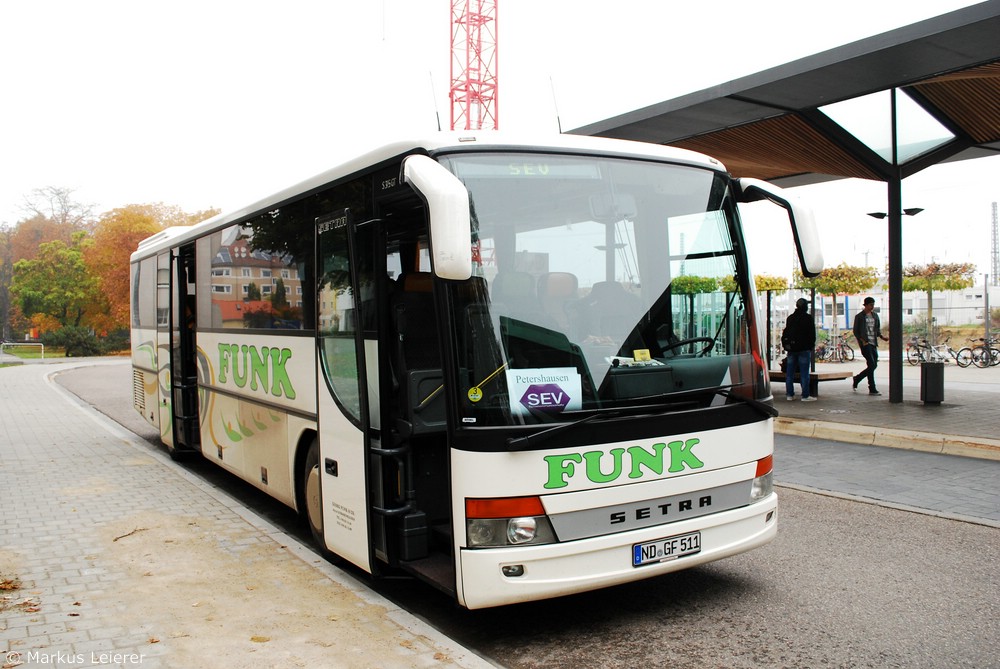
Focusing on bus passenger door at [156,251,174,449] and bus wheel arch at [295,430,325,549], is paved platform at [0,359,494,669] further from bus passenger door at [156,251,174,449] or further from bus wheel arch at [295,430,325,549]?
bus passenger door at [156,251,174,449]

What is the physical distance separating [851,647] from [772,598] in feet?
2.73

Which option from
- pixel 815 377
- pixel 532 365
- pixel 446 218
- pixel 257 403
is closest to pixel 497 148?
pixel 446 218

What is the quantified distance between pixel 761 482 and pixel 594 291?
1.68 metres

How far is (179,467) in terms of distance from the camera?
1015 cm

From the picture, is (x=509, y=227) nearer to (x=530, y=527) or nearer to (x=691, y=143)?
(x=530, y=527)

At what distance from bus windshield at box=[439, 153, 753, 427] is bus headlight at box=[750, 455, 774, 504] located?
1.61 ft

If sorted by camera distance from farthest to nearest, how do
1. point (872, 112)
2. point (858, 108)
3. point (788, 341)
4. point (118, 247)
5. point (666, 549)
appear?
1. point (118, 247)
2. point (788, 341)
3. point (872, 112)
4. point (858, 108)
5. point (666, 549)

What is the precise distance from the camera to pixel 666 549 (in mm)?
4750

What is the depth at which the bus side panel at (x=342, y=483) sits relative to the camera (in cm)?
532

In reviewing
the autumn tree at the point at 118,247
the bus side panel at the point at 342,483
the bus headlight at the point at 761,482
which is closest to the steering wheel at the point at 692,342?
the bus headlight at the point at 761,482

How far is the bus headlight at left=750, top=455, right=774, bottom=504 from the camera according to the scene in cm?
524

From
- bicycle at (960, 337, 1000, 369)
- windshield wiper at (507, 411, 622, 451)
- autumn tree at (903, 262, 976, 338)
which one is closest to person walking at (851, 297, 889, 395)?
bicycle at (960, 337, 1000, 369)

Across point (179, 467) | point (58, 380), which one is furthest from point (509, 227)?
point (58, 380)

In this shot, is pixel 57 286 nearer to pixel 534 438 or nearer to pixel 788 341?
pixel 788 341
